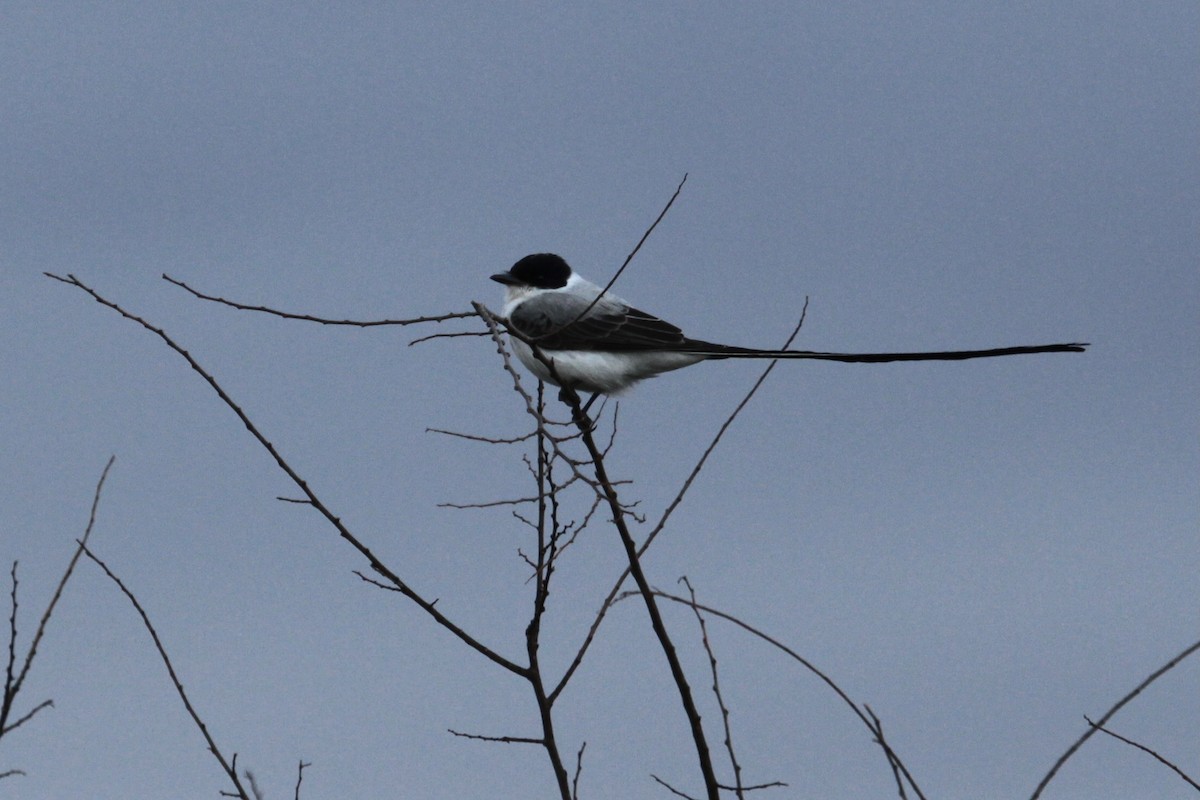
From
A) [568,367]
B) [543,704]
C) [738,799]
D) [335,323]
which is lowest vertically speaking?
[738,799]

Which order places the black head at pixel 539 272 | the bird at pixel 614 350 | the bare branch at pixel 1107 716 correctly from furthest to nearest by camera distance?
the black head at pixel 539 272, the bird at pixel 614 350, the bare branch at pixel 1107 716

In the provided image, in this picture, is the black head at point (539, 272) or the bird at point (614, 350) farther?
the black head at point (539, 272)

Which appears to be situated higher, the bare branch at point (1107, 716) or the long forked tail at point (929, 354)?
the long forked tail at point (929, 354)

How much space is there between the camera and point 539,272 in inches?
285

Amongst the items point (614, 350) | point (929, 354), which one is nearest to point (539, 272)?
point (614, 350)

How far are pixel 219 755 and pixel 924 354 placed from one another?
2827 millimetres

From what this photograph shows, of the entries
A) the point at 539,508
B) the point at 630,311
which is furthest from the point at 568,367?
the point at 539,508

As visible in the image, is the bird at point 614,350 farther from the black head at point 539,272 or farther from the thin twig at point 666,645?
the thin twig at point 666,645

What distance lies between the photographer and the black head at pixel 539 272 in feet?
23.7

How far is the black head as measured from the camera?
722 cm

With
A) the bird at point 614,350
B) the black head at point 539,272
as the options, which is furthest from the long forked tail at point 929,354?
the black head at point 539,272

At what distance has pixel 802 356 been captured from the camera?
5258 millimetres

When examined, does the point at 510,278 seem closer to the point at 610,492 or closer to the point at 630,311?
the point at 630,311

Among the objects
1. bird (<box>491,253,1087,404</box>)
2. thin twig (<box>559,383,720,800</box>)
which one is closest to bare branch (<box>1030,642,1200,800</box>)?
thin twig (<box>559,383,720,800</box>)
